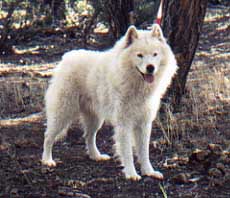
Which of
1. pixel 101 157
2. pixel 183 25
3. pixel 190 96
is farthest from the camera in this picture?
pixel 190 96

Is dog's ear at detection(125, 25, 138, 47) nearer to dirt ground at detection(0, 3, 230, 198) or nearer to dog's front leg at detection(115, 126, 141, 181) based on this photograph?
dog's front leg at detection(115, 126, 141, 181)

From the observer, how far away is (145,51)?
6305 mm

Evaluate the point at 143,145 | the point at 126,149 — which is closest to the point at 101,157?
the point at 143,145

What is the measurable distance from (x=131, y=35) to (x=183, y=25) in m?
2.75

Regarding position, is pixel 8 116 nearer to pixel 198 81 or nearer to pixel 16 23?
pixel 198 81

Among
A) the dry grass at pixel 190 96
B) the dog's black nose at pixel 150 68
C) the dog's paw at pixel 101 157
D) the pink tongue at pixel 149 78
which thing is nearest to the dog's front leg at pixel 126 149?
the pink tongue at pixel 149 78

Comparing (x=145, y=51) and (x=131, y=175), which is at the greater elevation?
(x=145, y=51)

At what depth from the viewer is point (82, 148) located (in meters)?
8.07

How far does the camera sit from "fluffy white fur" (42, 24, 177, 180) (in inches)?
253

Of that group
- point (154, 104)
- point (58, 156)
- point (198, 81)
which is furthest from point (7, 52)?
point (154, 104)

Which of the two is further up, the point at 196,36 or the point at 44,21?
the point at 196,36

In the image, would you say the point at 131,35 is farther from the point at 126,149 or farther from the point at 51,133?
the point at 51,133

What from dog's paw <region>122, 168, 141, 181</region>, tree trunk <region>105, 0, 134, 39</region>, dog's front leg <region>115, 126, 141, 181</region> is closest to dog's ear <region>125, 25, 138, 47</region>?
dog's front leg <region>115, 126, 141, 181</region>

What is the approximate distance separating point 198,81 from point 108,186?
5.54m
